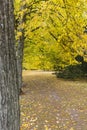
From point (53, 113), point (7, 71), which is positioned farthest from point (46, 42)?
point (7, 71)

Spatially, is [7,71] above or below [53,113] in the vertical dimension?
above

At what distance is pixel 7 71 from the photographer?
13.9 feet

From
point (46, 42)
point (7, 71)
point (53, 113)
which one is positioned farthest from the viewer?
point (46, 42)

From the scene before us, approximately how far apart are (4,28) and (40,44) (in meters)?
19.3

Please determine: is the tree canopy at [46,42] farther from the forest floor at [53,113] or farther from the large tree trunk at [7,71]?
the large tree trunk at [7,71]

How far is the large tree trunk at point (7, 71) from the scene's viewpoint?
4.19 meters

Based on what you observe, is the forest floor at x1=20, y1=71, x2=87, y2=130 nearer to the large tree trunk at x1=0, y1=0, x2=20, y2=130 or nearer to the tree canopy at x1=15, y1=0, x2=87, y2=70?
the tree canopy at x1=15, y1=0, x2=87, y2=70

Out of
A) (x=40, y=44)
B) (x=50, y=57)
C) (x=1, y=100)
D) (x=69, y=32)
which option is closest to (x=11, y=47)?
(x=1, y=100)

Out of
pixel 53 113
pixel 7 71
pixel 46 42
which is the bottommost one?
pixel 53 113

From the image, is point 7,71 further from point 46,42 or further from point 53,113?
point 46,42

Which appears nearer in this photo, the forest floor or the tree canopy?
the forest floor

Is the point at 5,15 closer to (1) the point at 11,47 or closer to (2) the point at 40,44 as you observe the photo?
(1) the point at 11,47

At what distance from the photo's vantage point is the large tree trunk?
419 centimetres

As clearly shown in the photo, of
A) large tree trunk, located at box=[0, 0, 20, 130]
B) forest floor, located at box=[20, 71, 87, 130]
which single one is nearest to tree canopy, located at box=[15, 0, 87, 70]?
forest floor, located at box=[20, 71, 87, 130]
